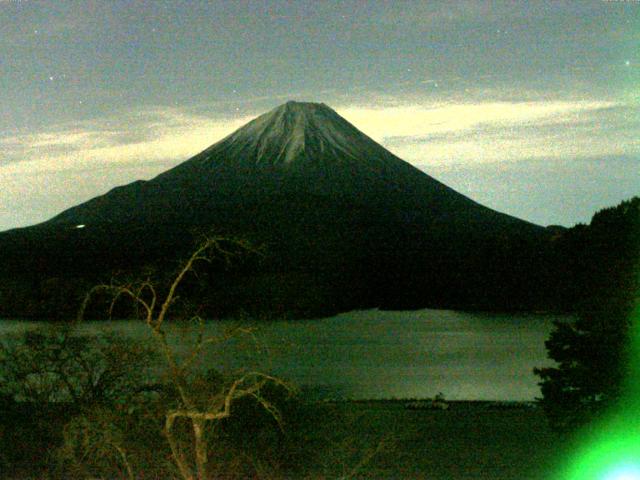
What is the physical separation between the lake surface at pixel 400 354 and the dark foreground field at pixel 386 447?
0.95 m

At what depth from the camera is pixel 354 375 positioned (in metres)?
27.8

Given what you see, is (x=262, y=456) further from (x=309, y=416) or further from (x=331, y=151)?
(x=331, y=151)

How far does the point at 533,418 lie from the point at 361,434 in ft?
10.7

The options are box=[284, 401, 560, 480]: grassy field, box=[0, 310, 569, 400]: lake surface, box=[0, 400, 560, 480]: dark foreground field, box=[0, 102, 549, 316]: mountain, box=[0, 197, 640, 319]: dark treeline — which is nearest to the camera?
box=[0, 400, 560, 480]: dark foreground field

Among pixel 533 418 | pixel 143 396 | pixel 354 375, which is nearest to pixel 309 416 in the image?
pixel 143 396

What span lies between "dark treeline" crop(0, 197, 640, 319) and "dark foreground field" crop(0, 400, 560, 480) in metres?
14.1

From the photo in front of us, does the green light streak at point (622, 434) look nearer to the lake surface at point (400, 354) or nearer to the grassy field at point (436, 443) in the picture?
the grassy field at point (436, 443)

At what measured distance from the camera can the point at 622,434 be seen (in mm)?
8664

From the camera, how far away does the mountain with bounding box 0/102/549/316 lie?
52.2 m

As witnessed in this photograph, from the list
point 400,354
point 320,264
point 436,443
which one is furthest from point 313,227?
point 436,443

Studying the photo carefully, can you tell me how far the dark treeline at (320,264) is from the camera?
39594 millimetres

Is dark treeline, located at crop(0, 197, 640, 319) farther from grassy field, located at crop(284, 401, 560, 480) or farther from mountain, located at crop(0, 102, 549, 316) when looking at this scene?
grassy field, located at crop(284, 401, 560, 480)

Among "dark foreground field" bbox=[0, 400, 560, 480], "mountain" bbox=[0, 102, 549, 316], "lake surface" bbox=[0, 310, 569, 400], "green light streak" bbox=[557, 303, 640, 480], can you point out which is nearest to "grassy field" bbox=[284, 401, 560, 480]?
"dark foreground field" bbox=[0, 400, 560, 480]

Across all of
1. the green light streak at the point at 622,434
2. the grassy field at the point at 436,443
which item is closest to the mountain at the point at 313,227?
the grassy field at the point at 436,443
